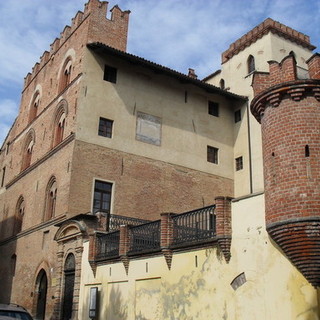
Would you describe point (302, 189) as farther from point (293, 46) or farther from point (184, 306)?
point (293, 46)

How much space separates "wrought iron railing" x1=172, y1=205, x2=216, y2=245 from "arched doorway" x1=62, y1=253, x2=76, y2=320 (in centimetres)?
712

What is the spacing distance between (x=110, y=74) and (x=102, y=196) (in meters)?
6.72

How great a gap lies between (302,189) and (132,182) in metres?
13.5

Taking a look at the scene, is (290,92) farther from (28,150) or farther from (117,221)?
(28,150)

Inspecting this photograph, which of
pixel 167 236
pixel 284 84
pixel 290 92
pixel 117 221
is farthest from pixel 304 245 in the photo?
pixel 117 221

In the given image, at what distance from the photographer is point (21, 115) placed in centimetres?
3203

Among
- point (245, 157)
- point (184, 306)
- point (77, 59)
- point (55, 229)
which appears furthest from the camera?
point (245, 157)

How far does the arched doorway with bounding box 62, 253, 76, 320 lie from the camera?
1839 centimetres

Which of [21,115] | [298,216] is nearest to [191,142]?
[21,115]

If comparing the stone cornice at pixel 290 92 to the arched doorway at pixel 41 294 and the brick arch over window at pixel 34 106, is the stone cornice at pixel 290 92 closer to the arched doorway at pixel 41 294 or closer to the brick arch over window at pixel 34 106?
the arched doorway at pixel 41 294

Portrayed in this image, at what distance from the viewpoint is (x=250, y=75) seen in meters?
27.0

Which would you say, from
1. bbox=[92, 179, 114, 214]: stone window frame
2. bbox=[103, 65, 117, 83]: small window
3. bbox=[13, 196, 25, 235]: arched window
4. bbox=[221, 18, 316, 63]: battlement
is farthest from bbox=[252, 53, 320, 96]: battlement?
bbox=[13, 196, 25, 235]: arched window

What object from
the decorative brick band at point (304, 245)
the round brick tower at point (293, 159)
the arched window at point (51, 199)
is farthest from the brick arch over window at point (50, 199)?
the decorative brick band at point (304, 245)

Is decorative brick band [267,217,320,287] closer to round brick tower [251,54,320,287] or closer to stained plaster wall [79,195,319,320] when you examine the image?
round brick tower [251,54,320,287]
